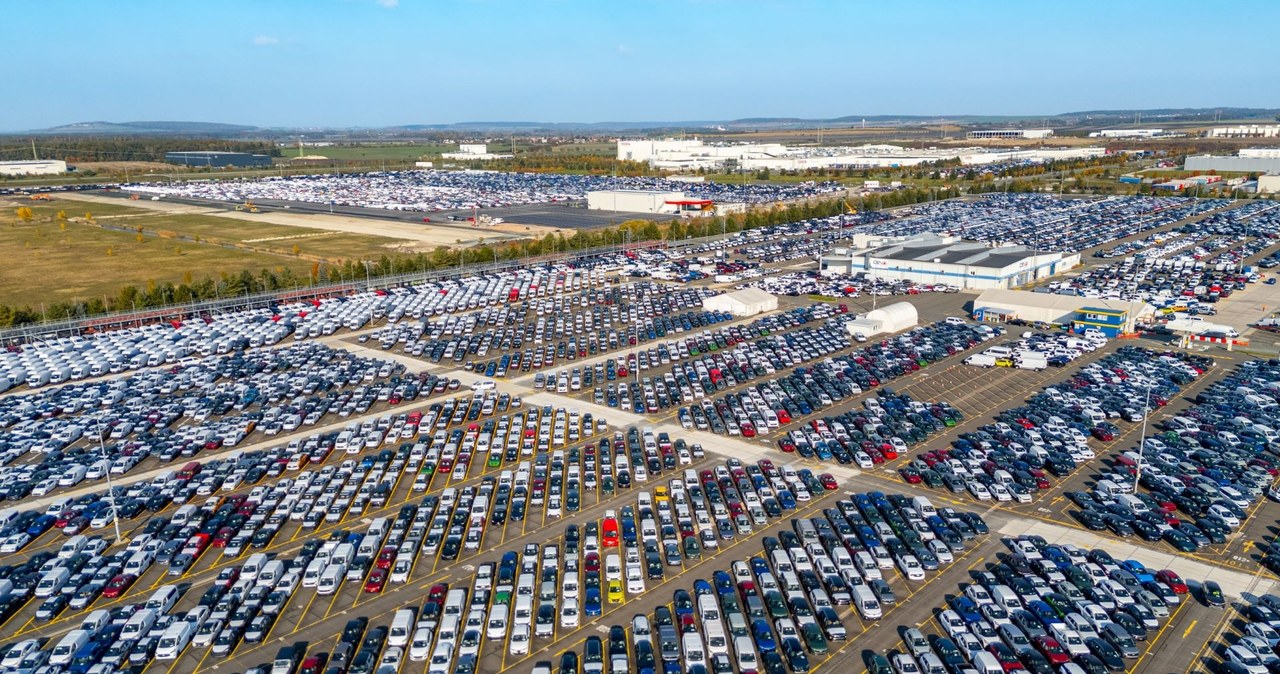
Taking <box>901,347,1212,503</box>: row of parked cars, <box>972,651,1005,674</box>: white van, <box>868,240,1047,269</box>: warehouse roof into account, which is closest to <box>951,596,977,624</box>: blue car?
<box>972,651,1005,674</box>: white van

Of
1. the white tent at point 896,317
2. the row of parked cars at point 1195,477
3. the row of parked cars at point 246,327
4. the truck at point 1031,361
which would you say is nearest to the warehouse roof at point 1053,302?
the white tent at point 896,317

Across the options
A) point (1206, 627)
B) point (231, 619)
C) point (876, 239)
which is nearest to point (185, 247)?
point (876, 239)

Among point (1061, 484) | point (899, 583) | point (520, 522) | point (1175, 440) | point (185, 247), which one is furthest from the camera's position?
point (185, 247)

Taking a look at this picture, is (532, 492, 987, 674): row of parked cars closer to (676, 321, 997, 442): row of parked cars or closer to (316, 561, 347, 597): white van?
(676, 321, 997, 442): row of parked cars

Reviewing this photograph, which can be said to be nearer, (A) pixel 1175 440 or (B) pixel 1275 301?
(A) pixel 1175 440

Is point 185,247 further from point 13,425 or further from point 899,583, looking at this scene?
point 899,583

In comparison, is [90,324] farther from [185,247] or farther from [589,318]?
[185,247]

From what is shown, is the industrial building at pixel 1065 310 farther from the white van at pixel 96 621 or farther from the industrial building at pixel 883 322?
the white van at pixel 96 621

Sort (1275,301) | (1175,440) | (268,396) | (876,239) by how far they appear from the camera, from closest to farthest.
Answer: (1175,440) < (268,396) < (1275,301) < (876,239)
